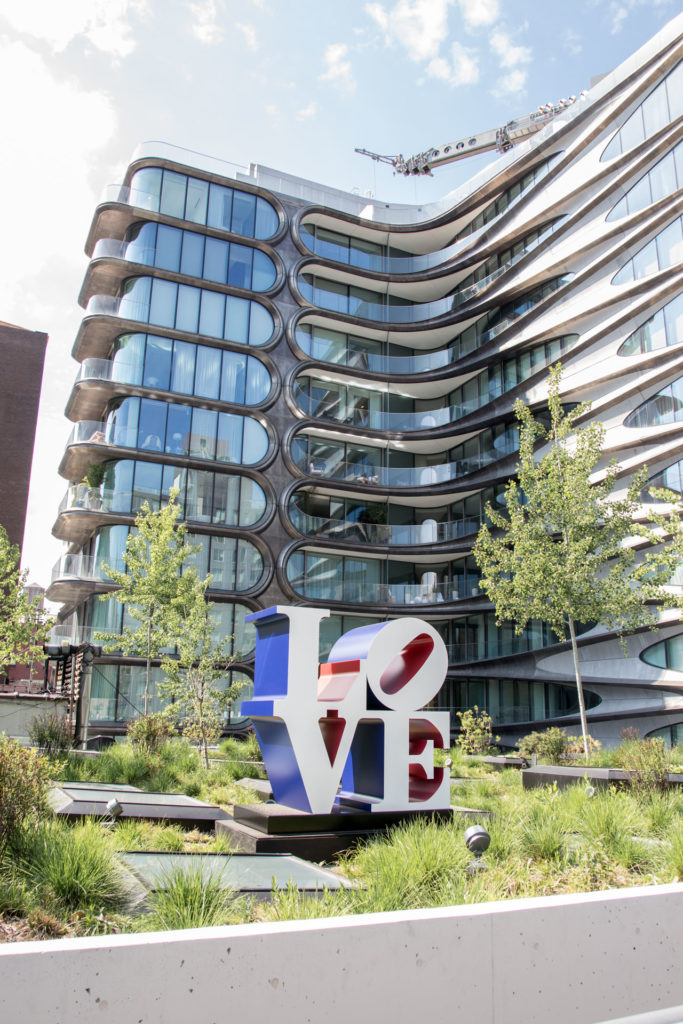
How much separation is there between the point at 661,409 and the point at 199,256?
69.4ft

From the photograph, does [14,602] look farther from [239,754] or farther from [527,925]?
[527,925]

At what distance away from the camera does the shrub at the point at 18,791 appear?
20.8ft

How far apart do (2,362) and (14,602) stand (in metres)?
27.6

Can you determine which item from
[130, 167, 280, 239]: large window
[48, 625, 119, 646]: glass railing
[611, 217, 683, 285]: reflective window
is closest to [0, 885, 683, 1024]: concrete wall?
[48, 625, 119, 646]: glass railing

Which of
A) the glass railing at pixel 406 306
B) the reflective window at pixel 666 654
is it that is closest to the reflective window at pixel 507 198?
the glass railing at pixel 406 306

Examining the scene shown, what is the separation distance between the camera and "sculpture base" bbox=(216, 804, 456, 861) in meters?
9.29

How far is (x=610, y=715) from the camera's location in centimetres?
2877

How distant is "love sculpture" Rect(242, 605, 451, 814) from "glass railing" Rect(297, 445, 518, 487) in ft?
85.9

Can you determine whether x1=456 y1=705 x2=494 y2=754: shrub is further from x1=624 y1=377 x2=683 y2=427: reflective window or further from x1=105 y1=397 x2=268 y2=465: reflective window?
x1=105 y1=397 x2=268 y2=465: reflective window

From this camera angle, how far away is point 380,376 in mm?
40375

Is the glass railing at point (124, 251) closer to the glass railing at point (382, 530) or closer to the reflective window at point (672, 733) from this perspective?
the glass railing at point (382, 530)

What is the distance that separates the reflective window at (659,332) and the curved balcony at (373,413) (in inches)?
330

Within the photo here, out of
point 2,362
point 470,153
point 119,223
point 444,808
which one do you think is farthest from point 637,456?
point 2,362

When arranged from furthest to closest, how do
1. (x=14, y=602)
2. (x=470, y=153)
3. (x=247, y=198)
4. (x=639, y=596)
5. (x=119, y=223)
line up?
(x=470, y=153) → (x=247, y=198) → (x=119, y=223) → (x=14, y=602) → (x=639, y=596)
